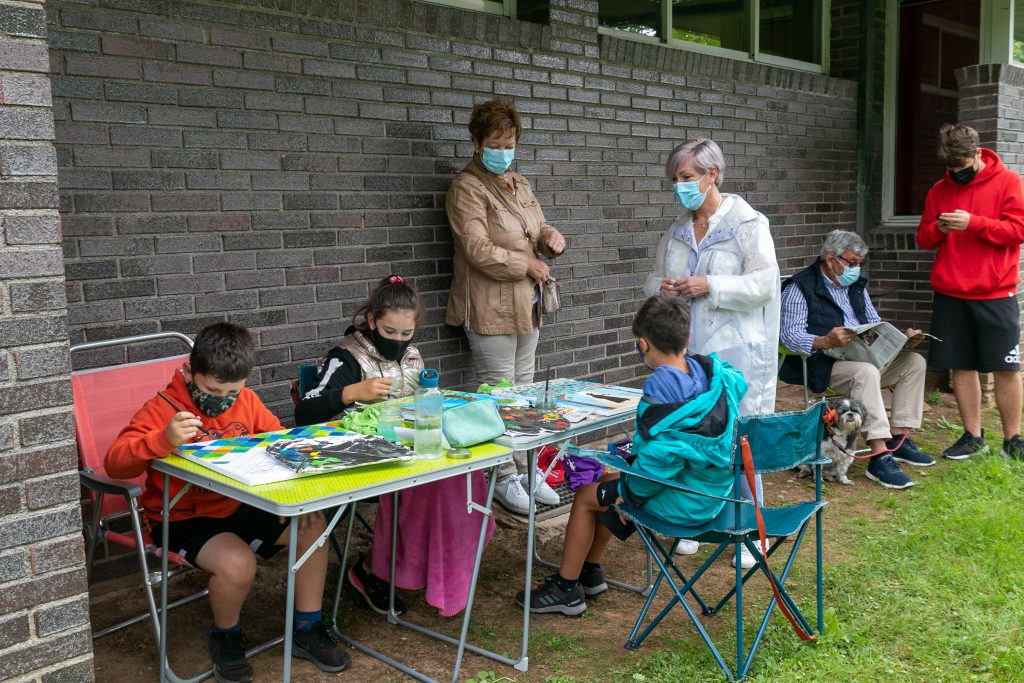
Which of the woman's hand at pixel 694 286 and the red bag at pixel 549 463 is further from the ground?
the woman's hand at pixel 694 286

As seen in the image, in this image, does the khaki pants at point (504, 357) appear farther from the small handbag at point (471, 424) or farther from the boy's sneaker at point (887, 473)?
the boy's sneaker at point (887, 473)

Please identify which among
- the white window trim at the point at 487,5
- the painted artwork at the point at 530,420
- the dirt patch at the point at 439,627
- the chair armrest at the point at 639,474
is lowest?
the dirt patch at the point at 439,627

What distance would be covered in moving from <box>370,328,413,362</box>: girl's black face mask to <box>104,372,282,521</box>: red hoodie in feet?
1.69

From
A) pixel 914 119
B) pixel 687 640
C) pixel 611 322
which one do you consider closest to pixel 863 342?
pixel 611 322

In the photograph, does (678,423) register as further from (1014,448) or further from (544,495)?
(1014,448)

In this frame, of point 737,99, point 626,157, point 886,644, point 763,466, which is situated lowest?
point 886,644

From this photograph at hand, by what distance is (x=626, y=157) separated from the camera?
636 centimetres

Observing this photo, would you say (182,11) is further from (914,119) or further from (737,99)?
(914,119)

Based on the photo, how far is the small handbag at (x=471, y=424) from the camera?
10.6 ft

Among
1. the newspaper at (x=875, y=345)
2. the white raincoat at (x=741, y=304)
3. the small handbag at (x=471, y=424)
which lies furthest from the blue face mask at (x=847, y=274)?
the small handbag at (x=471, y=424)

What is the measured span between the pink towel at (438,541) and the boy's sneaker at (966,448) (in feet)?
11.9

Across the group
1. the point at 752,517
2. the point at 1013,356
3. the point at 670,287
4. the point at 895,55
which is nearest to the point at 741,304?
the point at 670,287

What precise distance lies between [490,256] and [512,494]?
3.95 feet

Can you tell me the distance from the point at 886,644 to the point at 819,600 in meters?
0.27
